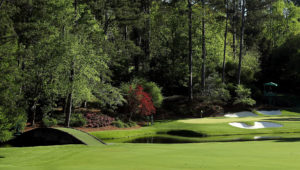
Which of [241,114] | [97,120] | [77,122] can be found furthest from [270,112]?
[77,122]

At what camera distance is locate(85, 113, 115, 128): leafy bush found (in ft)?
96.3

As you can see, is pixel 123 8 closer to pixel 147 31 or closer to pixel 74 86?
pixel 147 31

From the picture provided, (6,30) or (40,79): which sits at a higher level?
(6,30)

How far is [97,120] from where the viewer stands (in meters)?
30.2

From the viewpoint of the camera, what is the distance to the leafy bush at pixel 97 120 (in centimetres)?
2936

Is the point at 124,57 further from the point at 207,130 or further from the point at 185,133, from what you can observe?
the point at 207,130

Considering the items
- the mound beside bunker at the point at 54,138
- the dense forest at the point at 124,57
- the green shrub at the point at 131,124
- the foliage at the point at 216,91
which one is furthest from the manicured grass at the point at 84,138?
the foliage at the point at 216,91

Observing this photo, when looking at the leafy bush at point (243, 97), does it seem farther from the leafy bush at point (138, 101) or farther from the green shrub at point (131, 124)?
the green shrub at point (131, 124)

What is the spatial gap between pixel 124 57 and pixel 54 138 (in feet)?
86.5

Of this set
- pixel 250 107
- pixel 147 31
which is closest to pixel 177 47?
pixel 147 31

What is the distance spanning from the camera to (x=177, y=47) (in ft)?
161

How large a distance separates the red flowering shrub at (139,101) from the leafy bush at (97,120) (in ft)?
10.6

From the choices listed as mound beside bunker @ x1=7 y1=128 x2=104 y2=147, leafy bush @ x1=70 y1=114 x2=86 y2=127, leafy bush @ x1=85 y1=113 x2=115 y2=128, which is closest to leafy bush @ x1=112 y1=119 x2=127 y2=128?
leafy bush @ x1=85 y1=113 x2=115 y2=128

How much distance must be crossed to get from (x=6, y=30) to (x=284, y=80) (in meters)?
51.8
